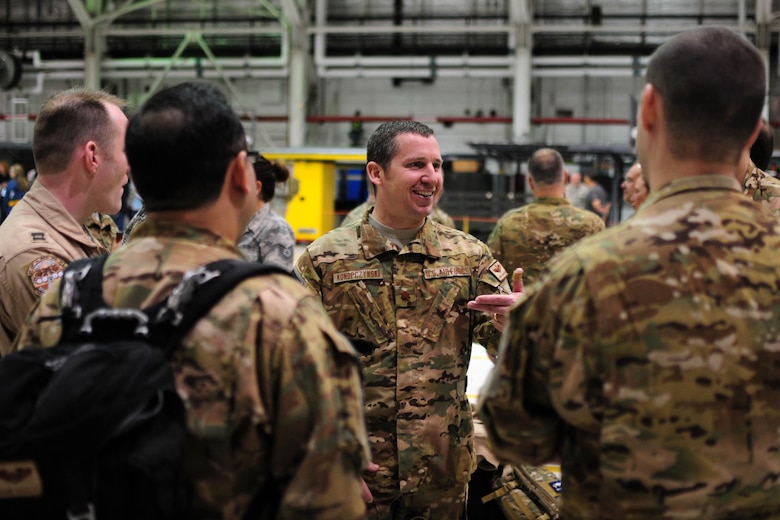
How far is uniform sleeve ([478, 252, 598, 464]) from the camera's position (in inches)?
58.6

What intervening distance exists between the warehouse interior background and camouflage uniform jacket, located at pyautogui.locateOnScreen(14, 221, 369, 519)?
14.7m

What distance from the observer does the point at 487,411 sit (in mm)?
1583

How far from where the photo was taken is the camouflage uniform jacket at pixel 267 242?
177 inches

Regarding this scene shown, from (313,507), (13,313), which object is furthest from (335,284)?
(313,507)

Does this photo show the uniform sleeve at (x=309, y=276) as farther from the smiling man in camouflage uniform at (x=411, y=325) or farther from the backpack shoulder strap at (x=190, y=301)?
the backpack shoulder strap at (x=190, y=301)

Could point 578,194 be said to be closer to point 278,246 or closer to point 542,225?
point 542,225

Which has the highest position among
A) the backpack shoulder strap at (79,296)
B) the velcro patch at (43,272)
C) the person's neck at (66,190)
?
the person's neck at (66,190)

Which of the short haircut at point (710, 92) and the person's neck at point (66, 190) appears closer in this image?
the short haircut at point (710, 92)

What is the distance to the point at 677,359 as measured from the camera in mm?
1446

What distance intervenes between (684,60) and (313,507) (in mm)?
1053

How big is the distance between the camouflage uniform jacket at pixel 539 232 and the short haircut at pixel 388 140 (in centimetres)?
251

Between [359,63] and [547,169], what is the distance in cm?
1281

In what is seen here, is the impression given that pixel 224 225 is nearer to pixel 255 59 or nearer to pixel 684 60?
pixel 684 60

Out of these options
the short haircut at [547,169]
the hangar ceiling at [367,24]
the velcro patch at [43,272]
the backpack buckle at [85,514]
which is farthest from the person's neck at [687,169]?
the hangar ceiling at [367,24]
